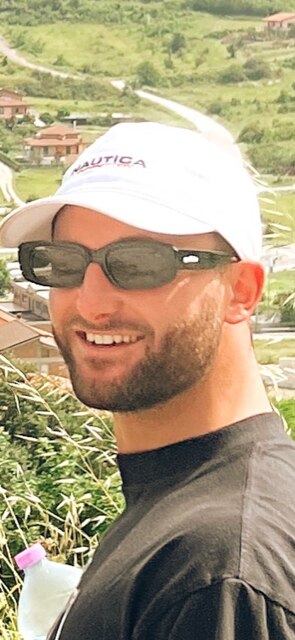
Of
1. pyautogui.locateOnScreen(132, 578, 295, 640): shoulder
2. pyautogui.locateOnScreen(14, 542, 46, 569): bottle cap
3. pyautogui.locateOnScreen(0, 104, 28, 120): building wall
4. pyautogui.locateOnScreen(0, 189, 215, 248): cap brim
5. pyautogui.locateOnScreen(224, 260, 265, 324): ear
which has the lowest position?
pyautogui.locateOnScreen(0, 104, 28, 120): building wall

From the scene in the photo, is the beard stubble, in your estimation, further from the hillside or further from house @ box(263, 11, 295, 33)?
house @ box(263, 11, 295, 33)

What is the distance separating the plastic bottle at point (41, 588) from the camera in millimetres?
2074

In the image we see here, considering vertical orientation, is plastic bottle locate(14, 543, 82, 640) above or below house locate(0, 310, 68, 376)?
above

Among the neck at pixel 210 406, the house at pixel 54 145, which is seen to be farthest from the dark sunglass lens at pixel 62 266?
the house at pixel 54 145

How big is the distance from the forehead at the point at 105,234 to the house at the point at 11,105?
438 cm

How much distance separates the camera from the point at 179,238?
4.62 ft

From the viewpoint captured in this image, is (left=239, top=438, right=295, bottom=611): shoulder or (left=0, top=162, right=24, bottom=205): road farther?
(left=0, top=162, right=24, bottom=205): road

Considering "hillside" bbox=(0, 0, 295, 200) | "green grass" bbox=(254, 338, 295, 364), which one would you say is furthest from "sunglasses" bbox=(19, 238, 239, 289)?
"hillside" bbox=(0, 0, 295, 200)

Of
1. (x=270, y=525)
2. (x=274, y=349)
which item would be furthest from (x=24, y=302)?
(x=270, y=525)

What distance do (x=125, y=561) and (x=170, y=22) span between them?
16.9 ft

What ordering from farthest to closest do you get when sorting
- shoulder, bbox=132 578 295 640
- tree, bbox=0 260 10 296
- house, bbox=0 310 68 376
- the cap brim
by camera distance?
tree, bbox=0 260 10 296 → house, bbox=0 310 68 376 → the cap brim → shoulder, bbox=132 578 295 640

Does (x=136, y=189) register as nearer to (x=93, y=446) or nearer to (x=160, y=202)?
(x=160, y=202)

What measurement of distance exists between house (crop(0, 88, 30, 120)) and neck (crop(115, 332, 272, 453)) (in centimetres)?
449

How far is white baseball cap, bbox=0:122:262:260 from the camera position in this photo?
1387mm
